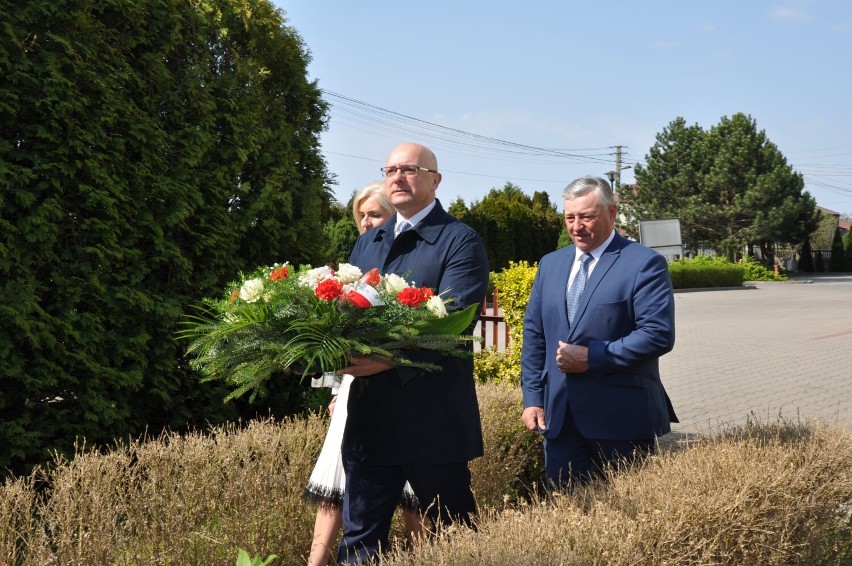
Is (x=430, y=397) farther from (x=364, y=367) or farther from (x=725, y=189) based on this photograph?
(x=725, y=189)

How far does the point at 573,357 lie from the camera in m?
3.49

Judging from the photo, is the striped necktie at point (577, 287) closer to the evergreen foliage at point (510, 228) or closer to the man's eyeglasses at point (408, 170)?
the man's eyeglasses at point (408, 170)

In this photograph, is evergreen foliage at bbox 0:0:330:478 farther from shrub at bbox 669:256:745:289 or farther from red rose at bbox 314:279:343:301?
shrub at bbox 669:256:745:289

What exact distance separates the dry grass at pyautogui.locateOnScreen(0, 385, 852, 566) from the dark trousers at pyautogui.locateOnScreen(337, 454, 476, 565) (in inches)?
8.9

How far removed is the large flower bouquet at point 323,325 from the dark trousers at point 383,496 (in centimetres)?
60

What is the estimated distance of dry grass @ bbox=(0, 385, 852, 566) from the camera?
2541mm

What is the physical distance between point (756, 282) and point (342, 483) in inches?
1942

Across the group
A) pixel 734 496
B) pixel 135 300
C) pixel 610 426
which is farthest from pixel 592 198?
pixel 135 300

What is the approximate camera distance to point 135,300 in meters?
5.08

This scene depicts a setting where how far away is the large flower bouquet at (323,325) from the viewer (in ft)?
8.59

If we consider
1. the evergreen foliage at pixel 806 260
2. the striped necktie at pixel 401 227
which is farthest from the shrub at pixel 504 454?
the evergreen foliage at pixel 806 260

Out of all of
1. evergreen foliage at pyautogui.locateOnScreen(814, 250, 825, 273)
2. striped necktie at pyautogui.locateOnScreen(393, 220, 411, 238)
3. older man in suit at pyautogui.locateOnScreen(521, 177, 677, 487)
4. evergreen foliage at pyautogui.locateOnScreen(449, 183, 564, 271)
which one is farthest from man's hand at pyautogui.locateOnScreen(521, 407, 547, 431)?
evergreen foliage at pyautogui.locateOnScreen(814, 250, 825, 273)

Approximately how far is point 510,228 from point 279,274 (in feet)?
122

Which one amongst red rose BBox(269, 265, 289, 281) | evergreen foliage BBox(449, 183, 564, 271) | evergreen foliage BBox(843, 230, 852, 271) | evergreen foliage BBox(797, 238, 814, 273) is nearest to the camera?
red rose BBox(269, 265, 289, 281)
